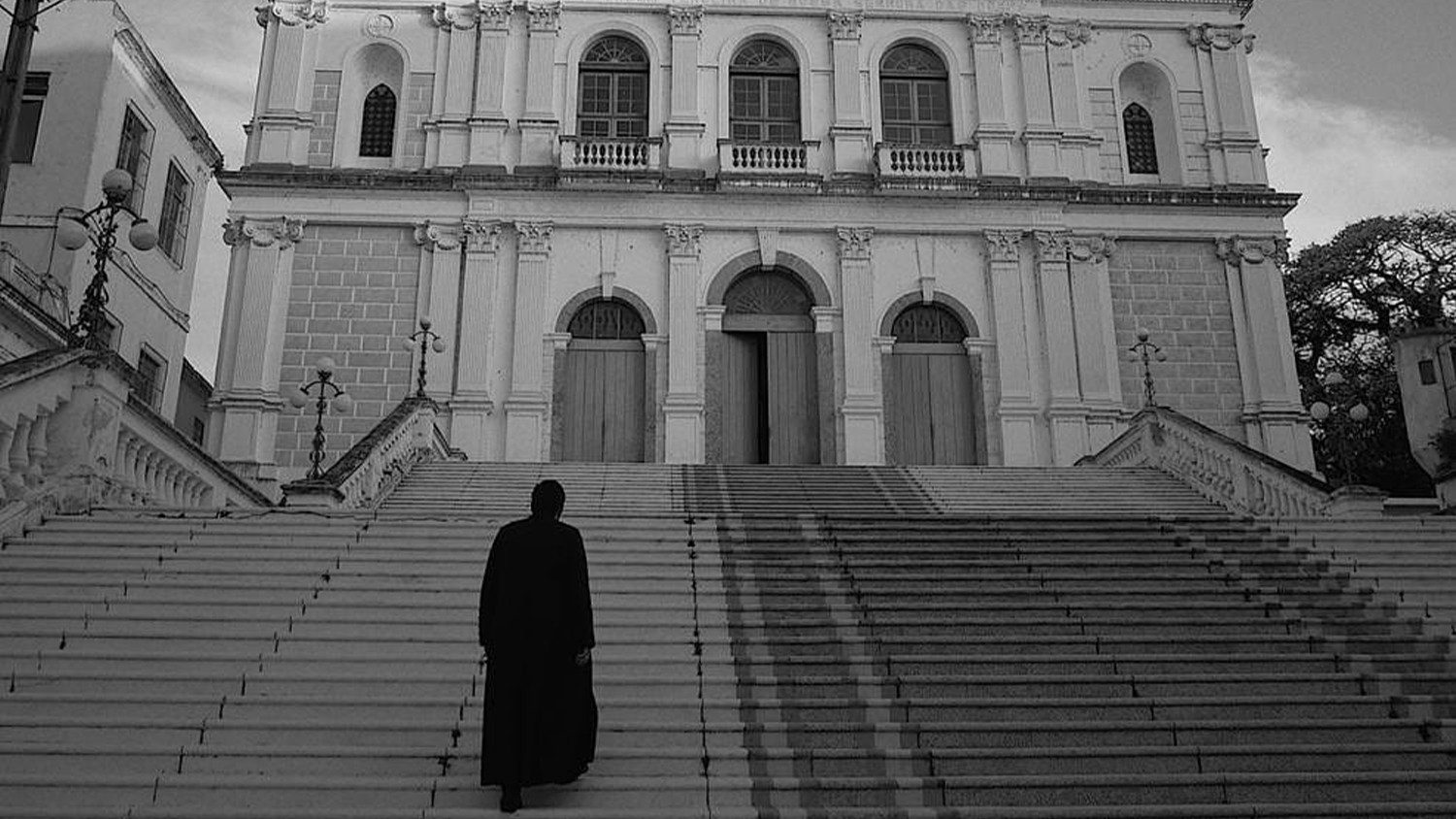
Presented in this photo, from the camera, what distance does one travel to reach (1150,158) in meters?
23.8

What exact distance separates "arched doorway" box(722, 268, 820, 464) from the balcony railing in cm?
291

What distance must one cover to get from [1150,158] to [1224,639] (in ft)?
57.1

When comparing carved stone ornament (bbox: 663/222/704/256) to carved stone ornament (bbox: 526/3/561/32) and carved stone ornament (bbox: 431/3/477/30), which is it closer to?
carved stone ornament (bbox: 526/3/561/32)

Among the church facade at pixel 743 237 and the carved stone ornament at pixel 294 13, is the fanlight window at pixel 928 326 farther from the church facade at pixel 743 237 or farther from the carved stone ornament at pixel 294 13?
the carved stone ornament at pixel 294 13

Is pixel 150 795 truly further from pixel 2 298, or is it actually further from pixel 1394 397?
pixel 1394 397

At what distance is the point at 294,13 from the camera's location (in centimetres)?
2277

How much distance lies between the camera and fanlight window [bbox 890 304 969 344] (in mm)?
21655

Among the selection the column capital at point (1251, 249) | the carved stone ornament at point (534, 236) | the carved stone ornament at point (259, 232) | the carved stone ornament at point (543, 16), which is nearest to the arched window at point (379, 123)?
the carved stone ornament at point (259, 232)

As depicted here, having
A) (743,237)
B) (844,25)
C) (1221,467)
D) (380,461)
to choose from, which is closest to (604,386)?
(743,237)

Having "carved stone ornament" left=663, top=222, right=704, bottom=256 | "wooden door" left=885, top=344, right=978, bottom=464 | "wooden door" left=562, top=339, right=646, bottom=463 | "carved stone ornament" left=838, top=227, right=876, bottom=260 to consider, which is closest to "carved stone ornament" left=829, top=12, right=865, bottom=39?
"carved stone ornament" left=838, top=227, right=876, bottom=260

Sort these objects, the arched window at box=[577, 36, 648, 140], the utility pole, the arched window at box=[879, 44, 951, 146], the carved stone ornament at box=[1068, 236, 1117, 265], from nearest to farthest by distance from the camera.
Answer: the utility pole < the carved stone ornament at box=[1068, 236, 1117, 265] < the arched window at box=[577, 36, 648, 140] < the arched window at box=[879, 44, 951, 146]

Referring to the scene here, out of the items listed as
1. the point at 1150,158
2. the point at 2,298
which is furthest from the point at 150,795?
the point at 1150,158

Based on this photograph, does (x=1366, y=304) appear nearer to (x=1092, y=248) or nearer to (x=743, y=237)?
(x=1092, y=248)

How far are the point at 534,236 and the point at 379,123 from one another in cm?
431
